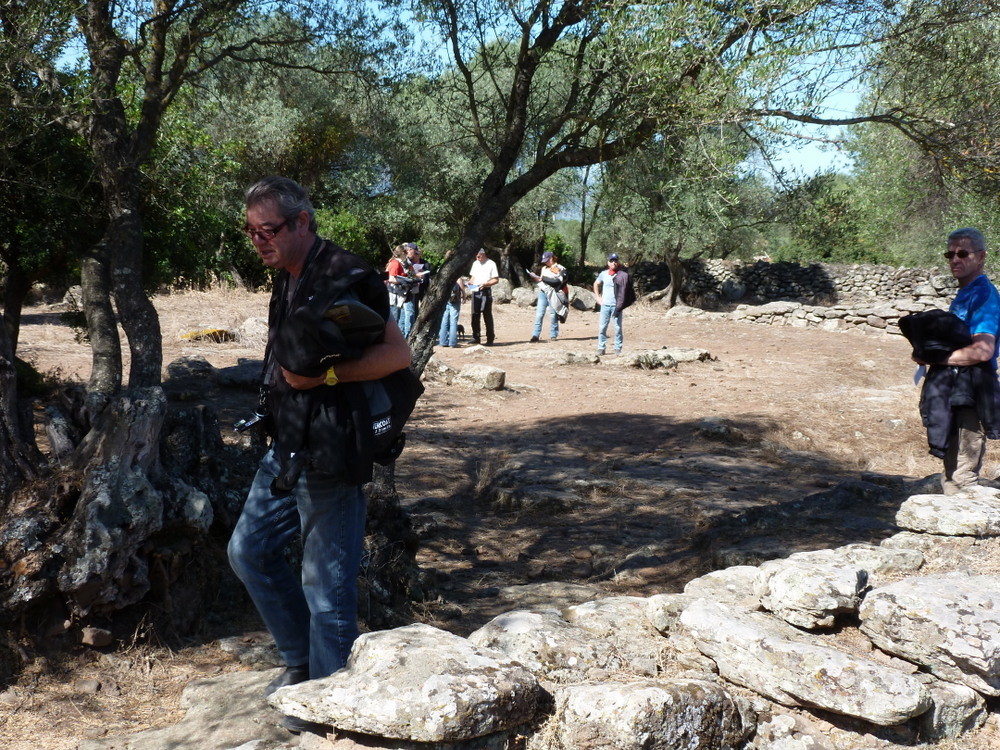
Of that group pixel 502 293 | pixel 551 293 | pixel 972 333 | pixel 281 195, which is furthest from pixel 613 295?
pixel 281 195

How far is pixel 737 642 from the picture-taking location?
3258 mm

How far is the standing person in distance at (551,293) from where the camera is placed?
17.1 m

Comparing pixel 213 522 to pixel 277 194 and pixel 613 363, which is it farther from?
pixel 613 363

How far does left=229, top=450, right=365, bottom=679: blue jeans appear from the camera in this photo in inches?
116

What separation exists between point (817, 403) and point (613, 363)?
3.77 m

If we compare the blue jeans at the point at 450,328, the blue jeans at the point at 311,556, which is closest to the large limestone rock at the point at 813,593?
the blue jeans at the point at 311,556

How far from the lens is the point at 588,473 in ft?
27.9

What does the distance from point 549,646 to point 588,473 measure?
528 cm

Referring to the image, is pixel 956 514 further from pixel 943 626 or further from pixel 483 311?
pixel 483 311

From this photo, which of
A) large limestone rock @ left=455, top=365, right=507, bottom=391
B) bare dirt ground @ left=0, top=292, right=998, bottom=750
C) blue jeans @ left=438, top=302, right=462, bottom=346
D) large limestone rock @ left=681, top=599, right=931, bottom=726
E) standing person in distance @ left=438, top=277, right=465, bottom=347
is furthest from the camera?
blue jeans @ left=438, top=302, right=462, bottom=346

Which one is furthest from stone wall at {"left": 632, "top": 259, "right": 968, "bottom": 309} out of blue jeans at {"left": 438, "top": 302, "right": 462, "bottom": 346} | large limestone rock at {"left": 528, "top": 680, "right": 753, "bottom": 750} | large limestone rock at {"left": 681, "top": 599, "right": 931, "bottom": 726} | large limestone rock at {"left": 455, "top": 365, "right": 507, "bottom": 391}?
large limestone rock at {"left": 528, "top": 680, "right": 753, "bottom": 750}

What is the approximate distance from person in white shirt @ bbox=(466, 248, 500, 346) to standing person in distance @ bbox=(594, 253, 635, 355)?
1.89m

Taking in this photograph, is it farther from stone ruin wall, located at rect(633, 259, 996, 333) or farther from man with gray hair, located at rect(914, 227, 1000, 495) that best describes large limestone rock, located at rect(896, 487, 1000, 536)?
stone ruin wall, located at rect(633, 259, 996, 333)

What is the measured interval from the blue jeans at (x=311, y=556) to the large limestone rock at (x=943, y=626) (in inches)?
76.4
